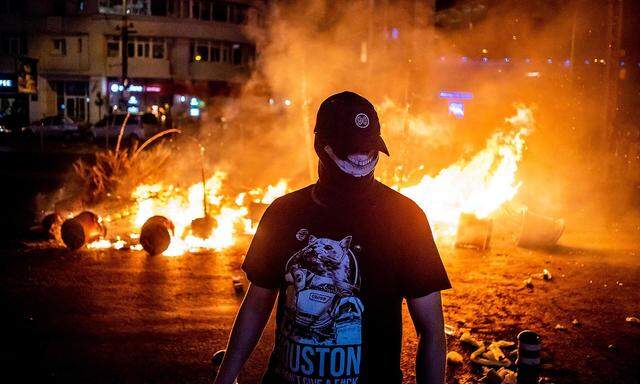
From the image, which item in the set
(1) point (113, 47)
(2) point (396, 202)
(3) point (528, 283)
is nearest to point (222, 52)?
(1) point (113, 47)

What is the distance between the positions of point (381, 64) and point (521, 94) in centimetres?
373

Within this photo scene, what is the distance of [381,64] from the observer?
15.3 m

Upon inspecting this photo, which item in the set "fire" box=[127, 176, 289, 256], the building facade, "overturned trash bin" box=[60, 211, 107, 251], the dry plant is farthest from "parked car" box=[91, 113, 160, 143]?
"overturned trash bin" box=[60, 211, 107, 251]

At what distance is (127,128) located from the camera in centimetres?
2967

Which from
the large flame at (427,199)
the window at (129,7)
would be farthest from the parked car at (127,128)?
the large flame at (427,199)

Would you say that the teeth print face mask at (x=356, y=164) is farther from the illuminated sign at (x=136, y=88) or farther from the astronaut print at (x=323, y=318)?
the illuminated sign at (x=136, y=88)

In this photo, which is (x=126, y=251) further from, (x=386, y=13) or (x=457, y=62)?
(x=457, y=62)

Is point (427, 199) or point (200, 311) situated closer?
point (200, 311)

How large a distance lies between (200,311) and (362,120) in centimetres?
442

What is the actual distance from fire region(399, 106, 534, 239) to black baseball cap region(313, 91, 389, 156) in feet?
26.2

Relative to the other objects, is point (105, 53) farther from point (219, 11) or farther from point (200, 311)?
point (200, 311)

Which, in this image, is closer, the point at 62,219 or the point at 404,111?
the point at 62,219

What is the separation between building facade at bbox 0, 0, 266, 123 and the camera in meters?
38.7

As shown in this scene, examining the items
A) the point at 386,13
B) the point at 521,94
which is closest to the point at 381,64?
the point at 386,13
